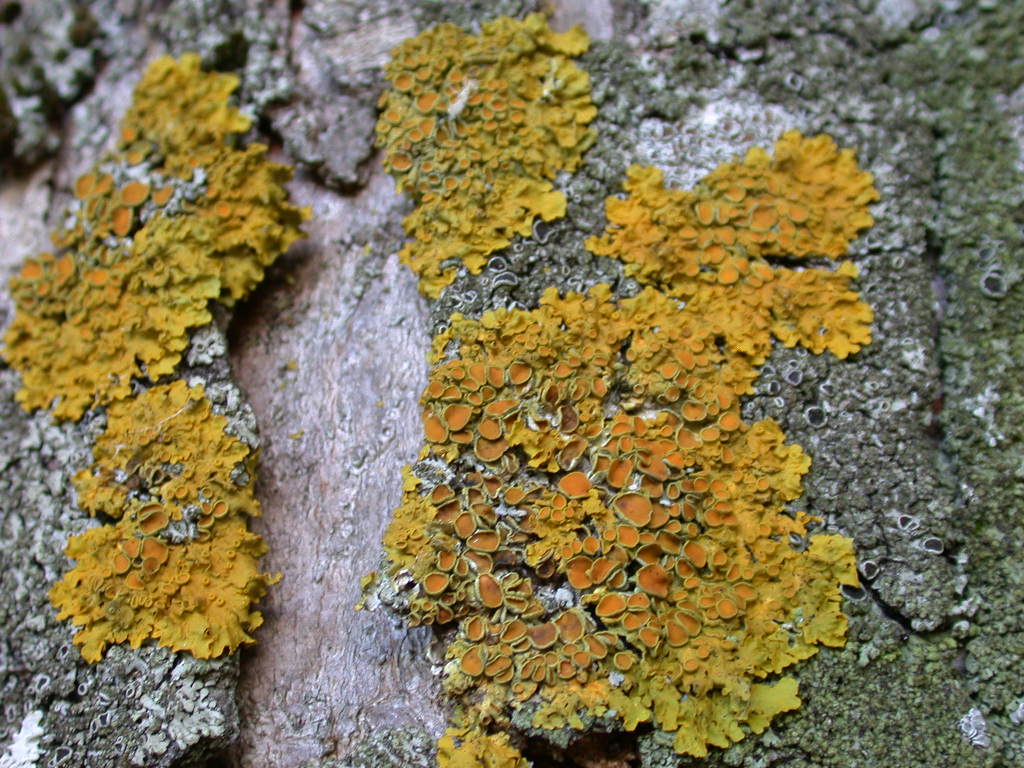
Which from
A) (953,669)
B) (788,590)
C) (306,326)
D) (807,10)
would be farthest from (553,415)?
(807,10)

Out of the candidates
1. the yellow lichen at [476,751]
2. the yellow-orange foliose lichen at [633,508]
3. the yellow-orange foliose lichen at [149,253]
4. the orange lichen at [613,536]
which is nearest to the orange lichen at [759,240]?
the yellow-orange foliose lichen at [633,508]

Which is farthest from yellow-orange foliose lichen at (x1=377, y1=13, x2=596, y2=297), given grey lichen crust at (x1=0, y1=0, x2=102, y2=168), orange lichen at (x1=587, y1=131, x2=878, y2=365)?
grey lichen crust at (x1=0, y1=0, x2=102, y2=168)

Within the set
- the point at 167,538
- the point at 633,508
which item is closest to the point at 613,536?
the point at 633,508

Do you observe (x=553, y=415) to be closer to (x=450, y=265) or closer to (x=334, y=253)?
(x=450, y=265)

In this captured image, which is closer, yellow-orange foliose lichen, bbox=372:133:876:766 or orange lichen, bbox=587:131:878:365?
yellow-orange foliose lichen, bbox=372:133:876:766

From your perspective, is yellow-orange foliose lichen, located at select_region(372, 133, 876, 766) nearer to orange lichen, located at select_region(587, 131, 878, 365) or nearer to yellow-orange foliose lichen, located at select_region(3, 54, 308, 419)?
orange lichen, located at select_region(587, 131, 878, 365)

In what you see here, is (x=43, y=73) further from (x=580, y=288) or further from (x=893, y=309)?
(x=893, y=309)
